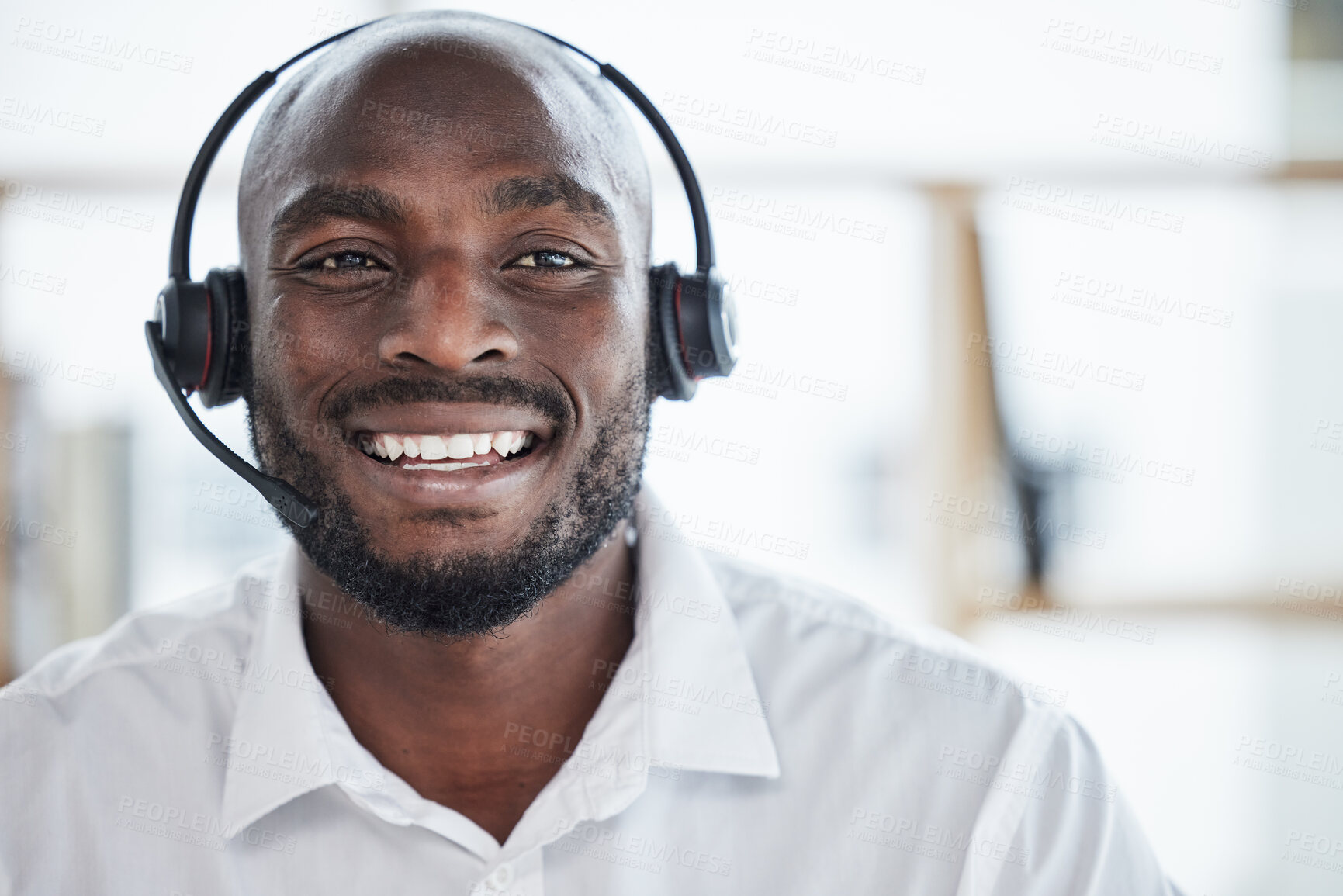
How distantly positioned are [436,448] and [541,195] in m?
0.31

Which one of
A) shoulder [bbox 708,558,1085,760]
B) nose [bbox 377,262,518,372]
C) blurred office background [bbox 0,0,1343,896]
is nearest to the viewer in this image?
nose [bbox 377,262,518,372]

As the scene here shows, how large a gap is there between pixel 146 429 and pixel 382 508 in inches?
79.1

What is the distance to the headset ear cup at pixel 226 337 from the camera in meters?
1.19

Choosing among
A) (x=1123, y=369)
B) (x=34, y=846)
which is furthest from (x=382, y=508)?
(x=1123, y=369)

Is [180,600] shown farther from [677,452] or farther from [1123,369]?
[1123,369]

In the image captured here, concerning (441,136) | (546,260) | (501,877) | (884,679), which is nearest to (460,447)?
(546,260)

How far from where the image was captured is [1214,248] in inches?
112

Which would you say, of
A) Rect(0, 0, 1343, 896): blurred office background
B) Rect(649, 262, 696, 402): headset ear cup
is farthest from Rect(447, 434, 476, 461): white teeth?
Rect(0, 0, 1343, 896): blurred office background

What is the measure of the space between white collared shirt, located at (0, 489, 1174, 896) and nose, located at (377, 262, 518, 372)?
1.29 feet

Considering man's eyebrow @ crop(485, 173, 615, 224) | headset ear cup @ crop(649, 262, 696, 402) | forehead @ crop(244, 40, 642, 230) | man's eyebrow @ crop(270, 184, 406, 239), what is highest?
forehead @ crop(244, 40, 642, 230)

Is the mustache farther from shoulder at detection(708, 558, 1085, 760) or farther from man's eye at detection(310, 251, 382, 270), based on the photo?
shoulder at detection(708, 558, 1085, 760)

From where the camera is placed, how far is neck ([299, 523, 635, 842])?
3.93ft

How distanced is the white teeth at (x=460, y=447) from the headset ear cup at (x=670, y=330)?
28 centimetres

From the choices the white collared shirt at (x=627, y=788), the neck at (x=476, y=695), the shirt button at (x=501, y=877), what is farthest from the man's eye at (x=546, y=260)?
the shirt button at (x=501, y=877)
